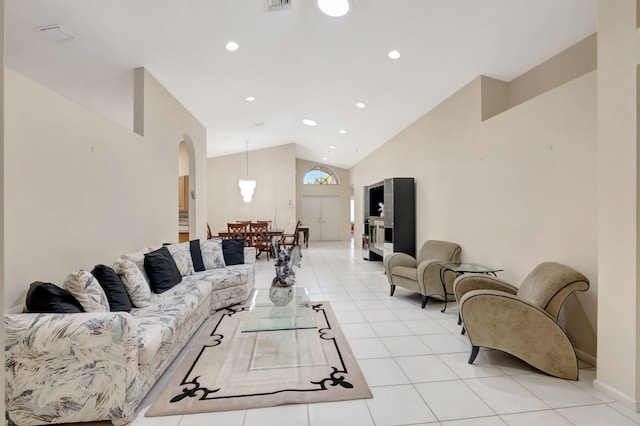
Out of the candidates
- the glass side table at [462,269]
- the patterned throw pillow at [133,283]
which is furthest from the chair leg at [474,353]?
the patterned throw pillow at [133,283]

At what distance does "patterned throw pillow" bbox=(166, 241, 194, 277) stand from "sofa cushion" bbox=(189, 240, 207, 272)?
0.24 ft

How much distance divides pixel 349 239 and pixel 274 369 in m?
10.1

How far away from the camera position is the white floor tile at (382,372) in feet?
7.50

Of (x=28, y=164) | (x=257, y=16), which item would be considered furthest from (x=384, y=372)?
(x=257, y=16)

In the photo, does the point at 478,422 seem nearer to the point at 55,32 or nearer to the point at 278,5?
the point at 278,5

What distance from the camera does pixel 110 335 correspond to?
1.75 m

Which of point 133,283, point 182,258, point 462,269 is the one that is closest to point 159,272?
point 133,283

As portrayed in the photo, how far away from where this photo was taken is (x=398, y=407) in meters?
1.99

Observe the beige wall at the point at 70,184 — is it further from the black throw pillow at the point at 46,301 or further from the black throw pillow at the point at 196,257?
the black throw pillow at the point at 196,257

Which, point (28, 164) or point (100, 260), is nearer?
point (28, 164)

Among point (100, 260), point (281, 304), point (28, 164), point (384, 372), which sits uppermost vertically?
point (28, 164)

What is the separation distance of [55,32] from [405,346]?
4.35 metres

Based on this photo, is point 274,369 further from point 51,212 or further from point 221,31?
point 221,31

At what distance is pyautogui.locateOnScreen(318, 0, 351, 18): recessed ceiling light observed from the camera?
287 centimetres
